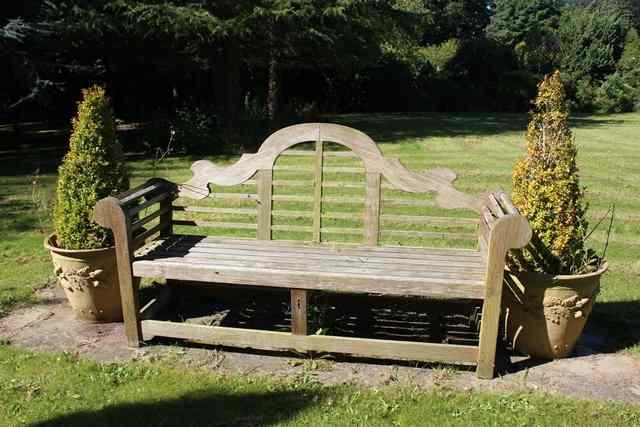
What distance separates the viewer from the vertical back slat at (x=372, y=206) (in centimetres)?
473

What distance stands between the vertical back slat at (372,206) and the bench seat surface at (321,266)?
0.43 feet

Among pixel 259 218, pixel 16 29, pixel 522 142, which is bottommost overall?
pixel 522 142

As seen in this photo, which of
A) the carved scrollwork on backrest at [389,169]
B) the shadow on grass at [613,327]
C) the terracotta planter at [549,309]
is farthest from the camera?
the carved scrollwork on backrest at [389,169]

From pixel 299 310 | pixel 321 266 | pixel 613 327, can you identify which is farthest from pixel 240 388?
pixel 613 327

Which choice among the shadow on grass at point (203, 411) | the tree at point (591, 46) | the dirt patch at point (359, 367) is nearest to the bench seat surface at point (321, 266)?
the dirt patch at point (359, 367)

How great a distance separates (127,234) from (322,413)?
1.78 m

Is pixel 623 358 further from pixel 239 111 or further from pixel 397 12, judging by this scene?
pixel 397 12

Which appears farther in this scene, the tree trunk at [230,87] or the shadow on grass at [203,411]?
the tree trunk at [230,87]

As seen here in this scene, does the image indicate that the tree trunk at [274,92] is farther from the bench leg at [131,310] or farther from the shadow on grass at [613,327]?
the bench leg at [131,310]

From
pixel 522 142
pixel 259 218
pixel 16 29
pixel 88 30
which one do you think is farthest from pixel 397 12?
pixel 259 218

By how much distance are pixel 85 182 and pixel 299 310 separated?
1.97 m

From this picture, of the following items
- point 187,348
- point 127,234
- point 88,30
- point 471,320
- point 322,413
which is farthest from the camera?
point 88,30

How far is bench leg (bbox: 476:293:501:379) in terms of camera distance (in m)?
3.84

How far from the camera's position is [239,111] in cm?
1627
